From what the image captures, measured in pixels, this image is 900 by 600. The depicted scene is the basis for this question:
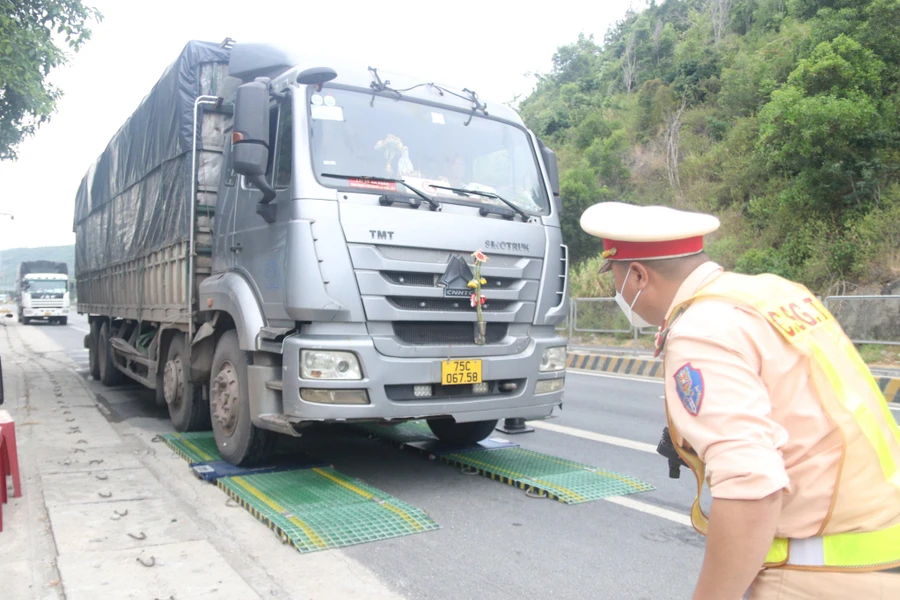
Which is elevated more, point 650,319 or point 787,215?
point 787,215

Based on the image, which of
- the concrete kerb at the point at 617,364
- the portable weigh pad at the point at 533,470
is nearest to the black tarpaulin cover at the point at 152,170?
the portable weigh pad at the point at 533,470

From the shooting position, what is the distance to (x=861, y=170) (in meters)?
17.5

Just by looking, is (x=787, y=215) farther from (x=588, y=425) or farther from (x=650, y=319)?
(x=650, y=319)

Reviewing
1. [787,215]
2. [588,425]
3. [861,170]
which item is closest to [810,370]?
[588,425]

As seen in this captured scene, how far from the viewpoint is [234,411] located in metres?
5.75

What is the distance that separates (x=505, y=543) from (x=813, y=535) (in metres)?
3.00

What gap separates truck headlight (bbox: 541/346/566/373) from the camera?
5.63 metres

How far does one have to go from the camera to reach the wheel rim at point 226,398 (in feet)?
18.8

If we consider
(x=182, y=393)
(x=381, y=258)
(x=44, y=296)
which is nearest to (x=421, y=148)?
(x=381, y=258)

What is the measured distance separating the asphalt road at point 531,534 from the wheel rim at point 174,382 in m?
1.31

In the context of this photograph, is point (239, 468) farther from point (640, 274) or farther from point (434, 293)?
point (640, 274)

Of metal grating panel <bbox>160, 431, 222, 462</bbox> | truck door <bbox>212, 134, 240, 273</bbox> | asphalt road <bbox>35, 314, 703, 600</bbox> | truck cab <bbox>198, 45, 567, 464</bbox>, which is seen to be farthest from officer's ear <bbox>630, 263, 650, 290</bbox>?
metal grating panel <bbox>160, 431, 222, 462</bbox>

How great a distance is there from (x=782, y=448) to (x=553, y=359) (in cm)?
420

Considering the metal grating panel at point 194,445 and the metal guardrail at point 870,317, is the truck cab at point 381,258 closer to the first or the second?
the metal grating panel at point 194,445
